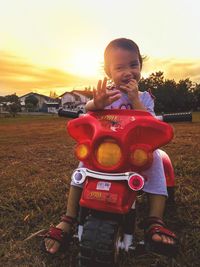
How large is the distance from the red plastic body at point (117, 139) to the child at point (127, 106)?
0.17m

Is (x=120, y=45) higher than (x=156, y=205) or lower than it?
higher

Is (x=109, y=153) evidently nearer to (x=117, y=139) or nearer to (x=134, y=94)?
(x=117, y=139)

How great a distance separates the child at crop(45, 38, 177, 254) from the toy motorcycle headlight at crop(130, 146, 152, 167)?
384 mm

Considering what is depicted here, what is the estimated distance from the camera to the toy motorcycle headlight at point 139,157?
85.4 inches

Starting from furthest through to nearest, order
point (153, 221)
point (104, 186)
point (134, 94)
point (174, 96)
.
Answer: point (174, 96)
point (134, 94)
point (153, 221)
point (104, 186)

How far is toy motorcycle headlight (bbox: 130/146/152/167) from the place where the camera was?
7.12 ft

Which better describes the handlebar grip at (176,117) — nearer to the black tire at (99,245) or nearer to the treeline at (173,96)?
the black tire at (99,245)

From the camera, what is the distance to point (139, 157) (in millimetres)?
2180

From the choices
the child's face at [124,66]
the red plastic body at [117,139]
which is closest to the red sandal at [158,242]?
the red plastic body at [117,139]

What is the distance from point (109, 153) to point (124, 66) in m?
1.00

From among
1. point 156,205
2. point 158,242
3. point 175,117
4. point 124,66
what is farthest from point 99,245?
point 124,66

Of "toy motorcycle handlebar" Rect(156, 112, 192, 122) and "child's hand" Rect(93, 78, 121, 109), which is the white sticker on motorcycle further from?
"toy motorcycle handlebar" Rect(156, 112, 192, 122)

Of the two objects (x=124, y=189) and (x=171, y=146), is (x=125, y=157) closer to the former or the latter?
(x=124, y=189)

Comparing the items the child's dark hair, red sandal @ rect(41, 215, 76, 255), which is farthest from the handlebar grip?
red sandal @ rect(41, 215, 76, 255)
